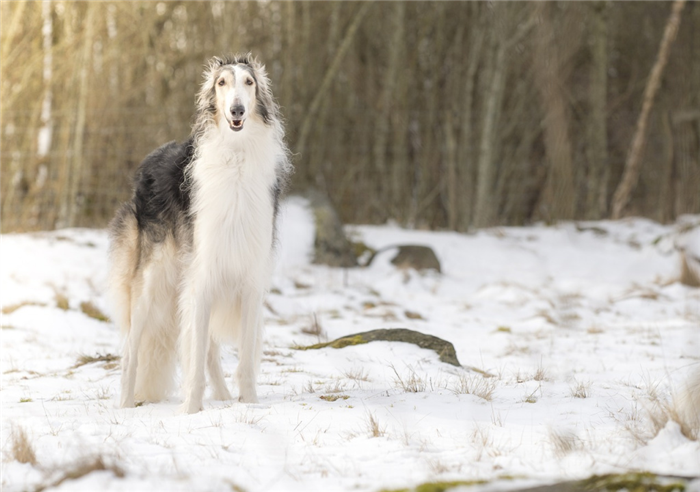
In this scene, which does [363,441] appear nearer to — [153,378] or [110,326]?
[153,378]

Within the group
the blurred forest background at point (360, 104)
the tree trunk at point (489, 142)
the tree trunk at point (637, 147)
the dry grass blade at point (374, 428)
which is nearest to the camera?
the dry grass blade at point (374, 428)

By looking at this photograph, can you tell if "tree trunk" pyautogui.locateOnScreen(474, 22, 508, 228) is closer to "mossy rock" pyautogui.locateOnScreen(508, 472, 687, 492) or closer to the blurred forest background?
the blurred forest background

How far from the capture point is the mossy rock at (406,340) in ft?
16.6

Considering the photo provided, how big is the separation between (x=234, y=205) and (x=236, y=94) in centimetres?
60

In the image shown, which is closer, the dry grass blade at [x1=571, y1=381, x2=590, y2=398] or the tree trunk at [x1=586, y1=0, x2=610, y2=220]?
the dry grass blade at [x1=571, y1=381, x2=590, y2=398]

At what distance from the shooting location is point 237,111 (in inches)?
154

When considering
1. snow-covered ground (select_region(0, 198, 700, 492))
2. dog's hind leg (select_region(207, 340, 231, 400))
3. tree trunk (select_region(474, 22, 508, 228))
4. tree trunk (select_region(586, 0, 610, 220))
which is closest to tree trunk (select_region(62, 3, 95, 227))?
snow-covered ground (select_region(0, 198, 700, 492))

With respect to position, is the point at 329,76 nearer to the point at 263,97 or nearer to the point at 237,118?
the point at 263,97

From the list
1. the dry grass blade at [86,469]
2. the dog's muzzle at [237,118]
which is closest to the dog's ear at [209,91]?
the dog's muzzle at [237,118]

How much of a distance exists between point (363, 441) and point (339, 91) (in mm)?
11385

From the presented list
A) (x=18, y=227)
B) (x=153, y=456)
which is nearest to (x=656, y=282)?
(x=153, y=456)

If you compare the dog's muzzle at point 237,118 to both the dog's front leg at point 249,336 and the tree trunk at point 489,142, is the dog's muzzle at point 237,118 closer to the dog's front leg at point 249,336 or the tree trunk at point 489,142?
the dog's front leg at point 249,336

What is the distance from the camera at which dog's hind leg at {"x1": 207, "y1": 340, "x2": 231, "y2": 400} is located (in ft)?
14.8

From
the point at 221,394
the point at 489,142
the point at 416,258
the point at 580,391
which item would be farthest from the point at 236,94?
the point at 489,142
